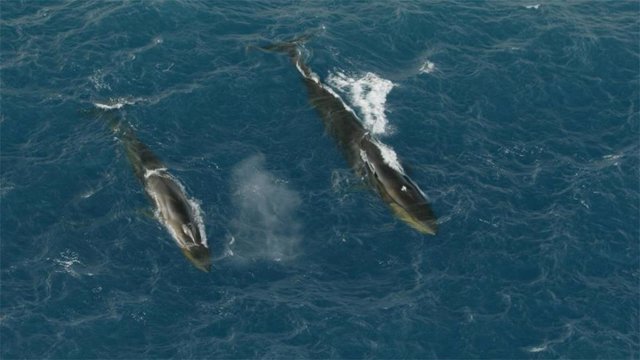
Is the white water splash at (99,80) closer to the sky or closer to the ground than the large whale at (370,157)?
closer to the sky

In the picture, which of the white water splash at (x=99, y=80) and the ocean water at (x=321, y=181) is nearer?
the ocean water at (x=321, y=181)

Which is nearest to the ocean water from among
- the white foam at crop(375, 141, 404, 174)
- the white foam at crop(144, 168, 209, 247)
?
the white foam at crop(144, 168, 209, 247)

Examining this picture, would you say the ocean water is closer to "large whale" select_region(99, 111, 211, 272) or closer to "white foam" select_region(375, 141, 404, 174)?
"large whale" select_region(99, 111, 211, 272)

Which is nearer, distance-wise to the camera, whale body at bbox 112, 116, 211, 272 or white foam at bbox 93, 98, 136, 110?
whale body at bbox 112, 116, 211, 272

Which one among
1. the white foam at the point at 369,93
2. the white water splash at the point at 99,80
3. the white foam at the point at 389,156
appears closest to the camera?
the white foam at the point at 389,156

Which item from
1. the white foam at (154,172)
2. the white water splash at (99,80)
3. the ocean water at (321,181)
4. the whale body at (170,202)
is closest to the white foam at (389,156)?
the ocean water at (321,181)

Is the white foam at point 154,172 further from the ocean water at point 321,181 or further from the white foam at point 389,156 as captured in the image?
the white foam at point 389,156
